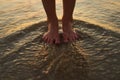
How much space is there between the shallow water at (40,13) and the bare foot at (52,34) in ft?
1.15

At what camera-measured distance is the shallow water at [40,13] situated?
3.20 m

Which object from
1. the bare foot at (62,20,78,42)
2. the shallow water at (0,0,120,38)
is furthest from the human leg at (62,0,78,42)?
the shallow water at (0,0,120,38)

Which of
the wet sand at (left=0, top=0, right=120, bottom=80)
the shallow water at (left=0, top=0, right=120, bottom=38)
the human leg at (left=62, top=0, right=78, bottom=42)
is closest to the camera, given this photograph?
the wet sand at (left=0, top=0, right=120, bottom=80)

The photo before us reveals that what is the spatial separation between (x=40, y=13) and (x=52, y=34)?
0.63 meters

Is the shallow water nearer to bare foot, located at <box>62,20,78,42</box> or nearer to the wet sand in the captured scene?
the wet sand

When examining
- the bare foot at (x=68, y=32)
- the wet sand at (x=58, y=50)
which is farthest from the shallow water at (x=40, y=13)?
the bare foot at (x=68, y=32)

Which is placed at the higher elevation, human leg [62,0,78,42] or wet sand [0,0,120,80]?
human leg [62,0,78,42]

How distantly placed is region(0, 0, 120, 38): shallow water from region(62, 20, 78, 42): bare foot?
336 mm

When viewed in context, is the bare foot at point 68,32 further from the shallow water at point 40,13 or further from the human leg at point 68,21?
the shallow water at point 40,13

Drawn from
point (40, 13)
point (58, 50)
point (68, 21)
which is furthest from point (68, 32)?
point (40, 13)

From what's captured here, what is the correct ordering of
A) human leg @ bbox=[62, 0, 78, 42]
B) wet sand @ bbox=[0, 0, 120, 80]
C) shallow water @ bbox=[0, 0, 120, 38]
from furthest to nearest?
1. shallow water @ bbox=[0, 0, 120, 38]
2. human leg @ bbox=[62, 0, 78, 42]
3. wet sand @ bbox=[0, 0, 120, 80]

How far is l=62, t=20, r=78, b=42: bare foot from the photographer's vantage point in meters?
2.96

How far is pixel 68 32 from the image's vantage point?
119 inches

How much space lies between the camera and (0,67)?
2521 mm
